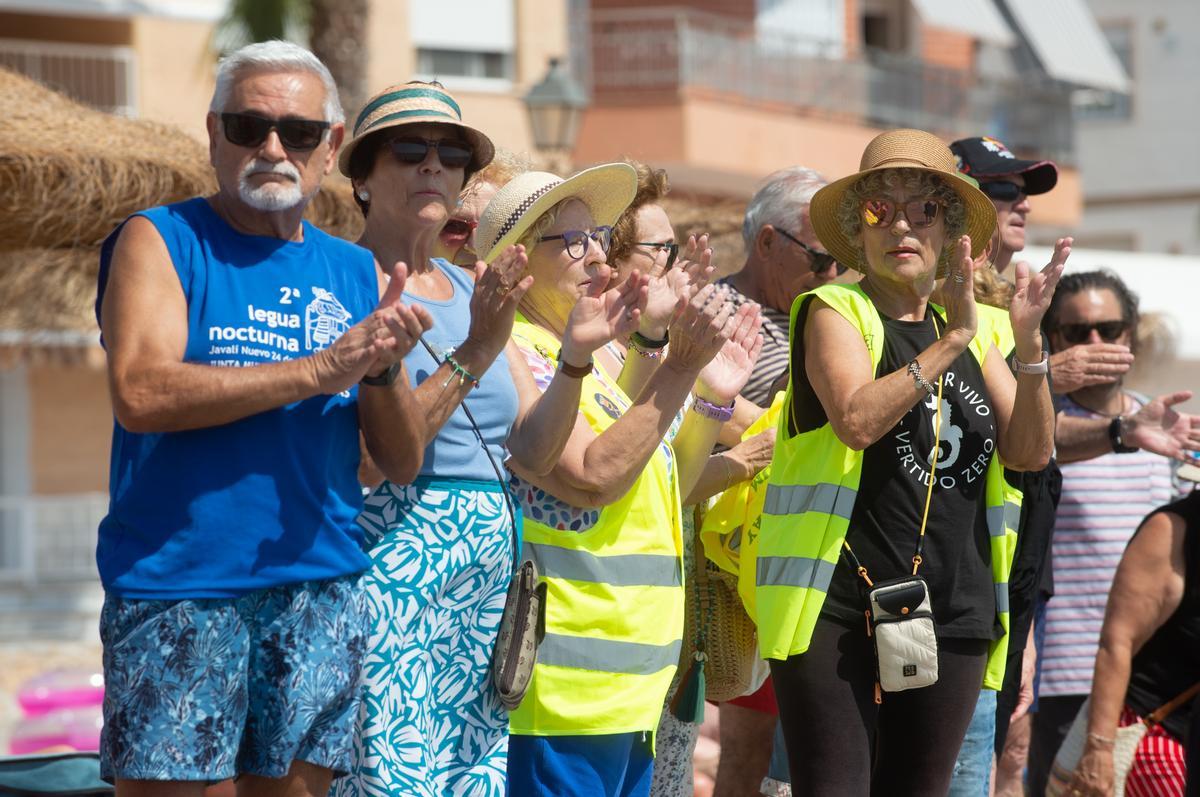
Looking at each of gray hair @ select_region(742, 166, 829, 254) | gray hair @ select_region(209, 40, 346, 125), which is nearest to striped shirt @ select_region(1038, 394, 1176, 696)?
gray hair @ select_region(742, 166, 829, 254)

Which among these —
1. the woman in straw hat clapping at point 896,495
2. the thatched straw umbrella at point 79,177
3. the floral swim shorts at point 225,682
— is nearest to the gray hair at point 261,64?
the floral swim shorts at point 225,682

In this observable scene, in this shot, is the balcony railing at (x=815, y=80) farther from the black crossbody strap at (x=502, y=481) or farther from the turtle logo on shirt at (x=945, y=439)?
the black crossbody strap at (x=502, y=481)

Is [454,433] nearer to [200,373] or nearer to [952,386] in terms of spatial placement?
[200,373]

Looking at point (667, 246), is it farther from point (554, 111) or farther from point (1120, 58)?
point (1120, 58)

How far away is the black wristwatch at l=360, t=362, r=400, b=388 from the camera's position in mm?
3461

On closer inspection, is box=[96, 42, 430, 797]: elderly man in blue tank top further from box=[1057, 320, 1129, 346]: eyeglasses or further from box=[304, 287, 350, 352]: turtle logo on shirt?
box=[1057, 320, 1129, 346]: eyeglasses

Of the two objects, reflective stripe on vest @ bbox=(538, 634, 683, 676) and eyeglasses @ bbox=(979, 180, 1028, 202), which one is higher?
eyeglasses @ bbox=(979, 180, 1028, 202)

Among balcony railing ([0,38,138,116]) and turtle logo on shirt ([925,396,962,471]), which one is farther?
balcony railing ([0,38,138,116])

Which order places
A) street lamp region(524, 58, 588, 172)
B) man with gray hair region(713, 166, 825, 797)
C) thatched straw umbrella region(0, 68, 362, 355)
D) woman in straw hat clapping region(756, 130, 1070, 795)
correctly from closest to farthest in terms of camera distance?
woman in straw hat clapping region(756, 130, 1070, 795) < man with gray hair region(713, 166, 825, 797) < thatched straw umbrella region(0, 68, 362, 355) < street lamp region(524, 58, 588, 172)

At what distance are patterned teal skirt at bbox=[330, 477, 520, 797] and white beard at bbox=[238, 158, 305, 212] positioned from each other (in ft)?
2.14

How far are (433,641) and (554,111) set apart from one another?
8.62m

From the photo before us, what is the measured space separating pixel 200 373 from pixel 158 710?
61cm

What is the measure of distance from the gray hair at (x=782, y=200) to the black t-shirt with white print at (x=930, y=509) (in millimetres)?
1150

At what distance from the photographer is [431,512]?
3.81 m
